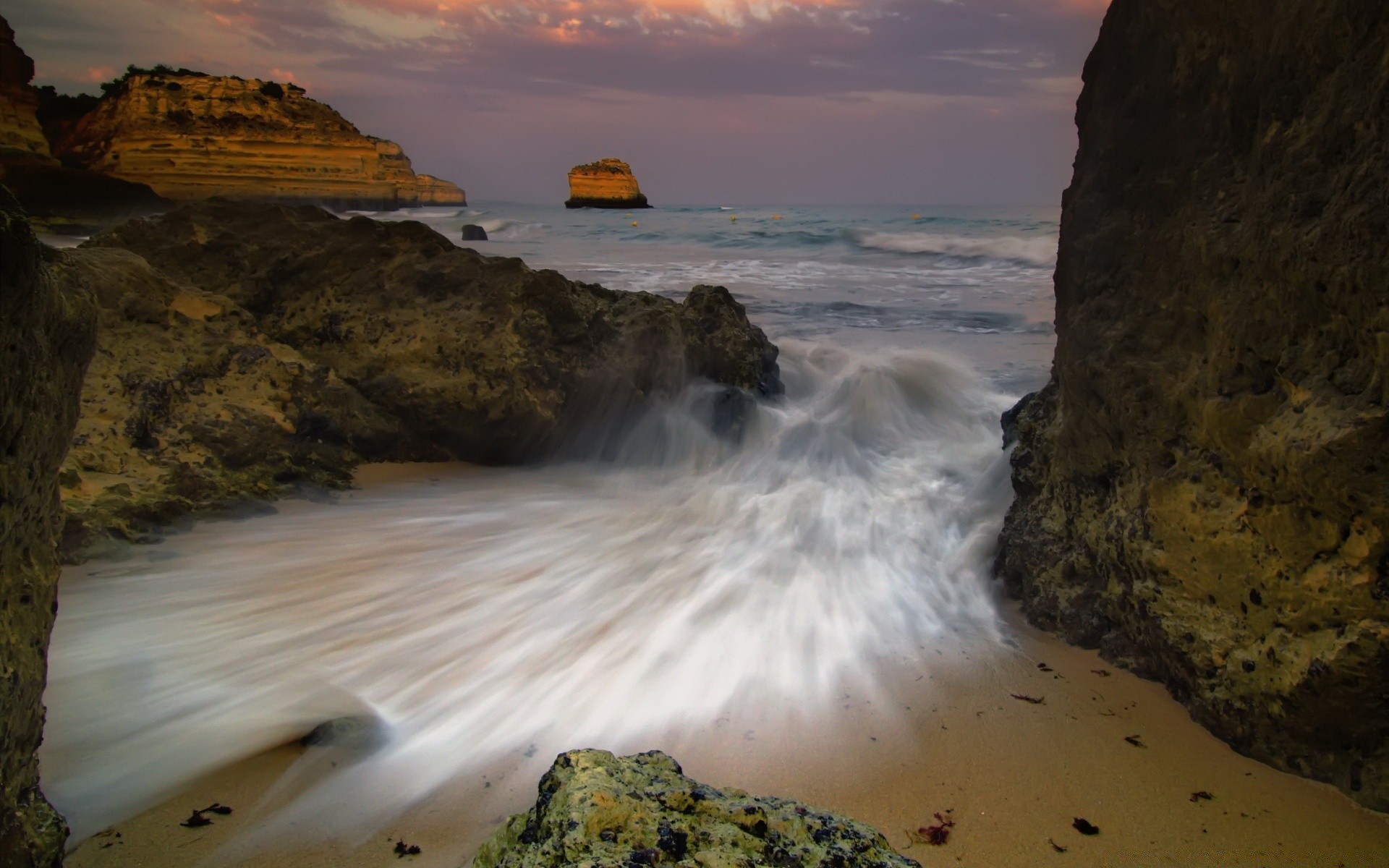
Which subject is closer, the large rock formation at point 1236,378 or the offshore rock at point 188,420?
the large rock formation at point 1236,378

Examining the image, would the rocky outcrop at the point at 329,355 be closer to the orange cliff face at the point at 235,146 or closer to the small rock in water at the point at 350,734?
the small rock in water at the point at 350,734

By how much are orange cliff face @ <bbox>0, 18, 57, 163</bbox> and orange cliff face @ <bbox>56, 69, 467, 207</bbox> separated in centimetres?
84

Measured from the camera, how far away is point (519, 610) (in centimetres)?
269

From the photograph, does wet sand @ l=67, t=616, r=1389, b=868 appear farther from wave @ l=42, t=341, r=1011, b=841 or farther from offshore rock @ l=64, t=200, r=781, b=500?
offshore rock @ l=64, t=200, r=781, b=500

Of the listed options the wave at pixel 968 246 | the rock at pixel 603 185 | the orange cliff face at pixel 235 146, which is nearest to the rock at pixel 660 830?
the orange cliff face at pixel 235 146

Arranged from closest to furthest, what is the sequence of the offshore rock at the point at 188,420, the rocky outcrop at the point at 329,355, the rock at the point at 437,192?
the offshore rock at the point at 188,420, the rocky outcrop at the point at 329,355, the rock at the point at 437,192

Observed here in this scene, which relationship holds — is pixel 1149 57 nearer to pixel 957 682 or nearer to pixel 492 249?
pixel 957 682

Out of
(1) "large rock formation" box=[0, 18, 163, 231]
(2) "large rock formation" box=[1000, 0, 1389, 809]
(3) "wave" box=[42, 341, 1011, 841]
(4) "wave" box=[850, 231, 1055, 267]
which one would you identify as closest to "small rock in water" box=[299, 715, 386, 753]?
(3) "wave" box=[42, 341, 1011, 841]

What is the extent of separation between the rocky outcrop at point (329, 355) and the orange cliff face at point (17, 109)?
5.85m

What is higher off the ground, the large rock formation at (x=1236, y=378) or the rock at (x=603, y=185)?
the rock at (x=603, y=185)

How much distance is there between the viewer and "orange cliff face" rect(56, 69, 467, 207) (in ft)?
42.8

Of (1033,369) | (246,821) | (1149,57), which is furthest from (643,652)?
(1033,369)

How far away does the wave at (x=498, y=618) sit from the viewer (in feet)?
5.99

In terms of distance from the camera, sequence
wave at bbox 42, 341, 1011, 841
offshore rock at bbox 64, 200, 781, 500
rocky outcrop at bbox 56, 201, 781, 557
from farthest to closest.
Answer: offshore rock at bbox 64, 200, 781, 500
rocky outcrop at bbox 56, 201, 781, 557
wave at bbox 42, 341, 1011, 841
